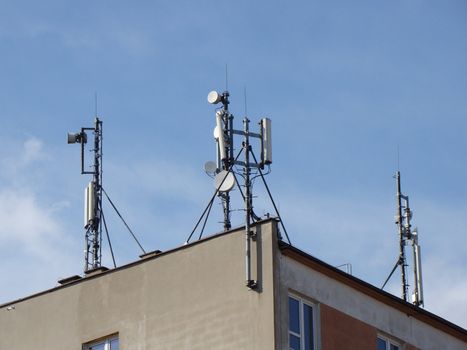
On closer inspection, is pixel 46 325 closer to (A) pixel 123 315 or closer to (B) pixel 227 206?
(A) pixel 123 315

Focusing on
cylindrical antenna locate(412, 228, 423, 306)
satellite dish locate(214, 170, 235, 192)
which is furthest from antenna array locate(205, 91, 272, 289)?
cylindrical antenna locate(412, 228, 423, 306)

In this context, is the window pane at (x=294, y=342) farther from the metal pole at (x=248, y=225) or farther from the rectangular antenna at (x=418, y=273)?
the rectangular antenna at (x=418, y=273)

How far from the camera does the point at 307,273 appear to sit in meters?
42.3

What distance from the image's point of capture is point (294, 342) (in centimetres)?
4147

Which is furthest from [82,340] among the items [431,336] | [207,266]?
[431,336]

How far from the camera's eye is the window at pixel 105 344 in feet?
145

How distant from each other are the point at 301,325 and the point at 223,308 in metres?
2.03

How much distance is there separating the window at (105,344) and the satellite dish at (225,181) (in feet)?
16.8

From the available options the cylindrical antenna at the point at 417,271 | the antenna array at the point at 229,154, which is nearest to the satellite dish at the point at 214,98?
the antenna array at the point at 229,154

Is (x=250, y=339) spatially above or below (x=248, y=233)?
below

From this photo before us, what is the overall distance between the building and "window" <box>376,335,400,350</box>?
0.09 feet

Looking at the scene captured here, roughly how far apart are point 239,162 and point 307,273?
4.83 metres

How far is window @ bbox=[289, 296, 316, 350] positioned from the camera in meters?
41.5

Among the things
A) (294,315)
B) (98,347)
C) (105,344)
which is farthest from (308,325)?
(98,347)
